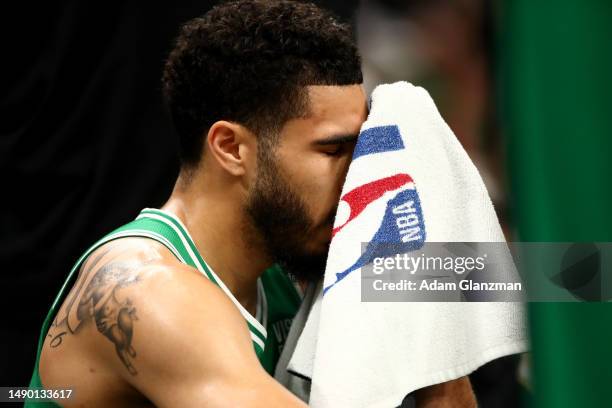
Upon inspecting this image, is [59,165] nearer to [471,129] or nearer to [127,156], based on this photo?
[127,156]

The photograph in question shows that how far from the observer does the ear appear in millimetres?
1077

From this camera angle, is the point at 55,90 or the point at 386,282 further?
the point at 55,90

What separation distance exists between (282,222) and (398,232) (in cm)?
19

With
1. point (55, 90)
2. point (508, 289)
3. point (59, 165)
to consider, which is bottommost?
point (508, 289)

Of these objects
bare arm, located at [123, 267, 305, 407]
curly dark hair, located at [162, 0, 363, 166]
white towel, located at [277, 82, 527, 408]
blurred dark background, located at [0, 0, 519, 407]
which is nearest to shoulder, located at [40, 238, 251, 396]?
bare arm, located at [123, 267, 305, 407]

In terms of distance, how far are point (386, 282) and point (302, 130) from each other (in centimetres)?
24

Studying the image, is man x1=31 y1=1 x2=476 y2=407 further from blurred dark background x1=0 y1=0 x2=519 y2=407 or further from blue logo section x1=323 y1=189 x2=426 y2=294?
blurred dark background x1=0 y1=0 x2=519 y2=407

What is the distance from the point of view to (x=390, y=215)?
96 centimetres

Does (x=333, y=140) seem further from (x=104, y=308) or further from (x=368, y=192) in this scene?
(x=104, y=308)

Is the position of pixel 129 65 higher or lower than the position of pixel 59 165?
higher

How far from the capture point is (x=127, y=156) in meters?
1.41

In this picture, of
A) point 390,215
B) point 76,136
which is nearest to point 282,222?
point 390,215

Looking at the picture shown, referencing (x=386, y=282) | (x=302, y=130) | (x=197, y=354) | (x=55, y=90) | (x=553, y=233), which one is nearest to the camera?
(x=553, y=233)

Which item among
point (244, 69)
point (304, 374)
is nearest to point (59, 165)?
point (244, 69)
